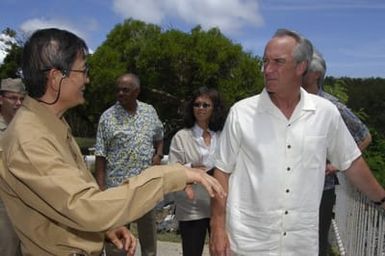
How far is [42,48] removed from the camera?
7.28ft

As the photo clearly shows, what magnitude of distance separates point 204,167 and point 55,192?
3311 mm

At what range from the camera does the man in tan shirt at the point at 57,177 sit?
1908mm

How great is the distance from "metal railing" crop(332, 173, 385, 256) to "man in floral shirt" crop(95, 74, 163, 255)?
6.20 ft

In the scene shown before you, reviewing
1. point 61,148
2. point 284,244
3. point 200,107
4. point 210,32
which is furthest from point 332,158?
point 210,32

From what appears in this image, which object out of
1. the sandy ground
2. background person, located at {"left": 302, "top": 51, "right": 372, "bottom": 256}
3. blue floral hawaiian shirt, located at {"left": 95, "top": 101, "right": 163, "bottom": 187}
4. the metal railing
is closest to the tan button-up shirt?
the metal railing

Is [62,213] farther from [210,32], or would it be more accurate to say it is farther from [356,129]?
[210,32]

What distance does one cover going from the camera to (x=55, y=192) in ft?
6.21

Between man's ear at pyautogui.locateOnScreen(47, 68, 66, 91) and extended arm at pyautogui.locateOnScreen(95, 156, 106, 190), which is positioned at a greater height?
man's ear at pyautogui.locateOnScreen(47, 68, 66, 91)

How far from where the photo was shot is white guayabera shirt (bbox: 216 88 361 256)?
307cm

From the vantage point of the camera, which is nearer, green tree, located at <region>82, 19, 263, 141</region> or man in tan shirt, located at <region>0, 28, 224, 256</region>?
man in tan shirt, located at <region>0, 28, 224, 256</region>

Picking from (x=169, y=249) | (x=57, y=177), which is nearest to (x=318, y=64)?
(x=57, y=177)

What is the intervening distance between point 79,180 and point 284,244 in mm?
1505

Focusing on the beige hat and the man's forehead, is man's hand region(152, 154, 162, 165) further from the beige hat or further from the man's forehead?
the beige hat

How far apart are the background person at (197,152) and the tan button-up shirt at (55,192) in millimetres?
2700
